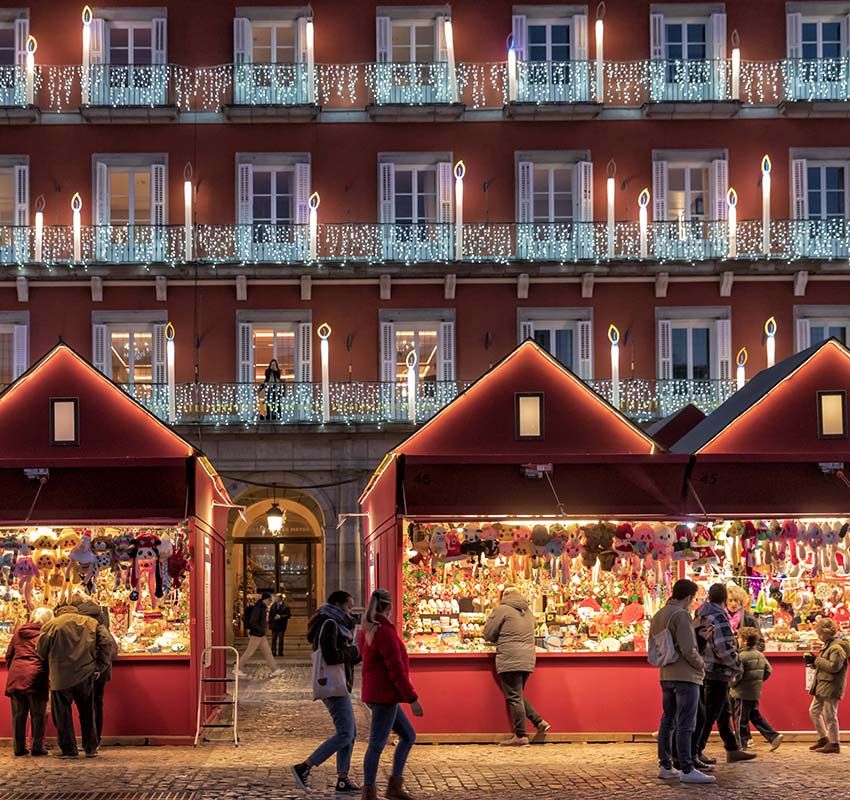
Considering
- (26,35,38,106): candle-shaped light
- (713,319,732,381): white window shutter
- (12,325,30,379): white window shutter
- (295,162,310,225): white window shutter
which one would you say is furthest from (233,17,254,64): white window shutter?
(713,319,732,381): white window shutter

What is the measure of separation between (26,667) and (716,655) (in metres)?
6.76

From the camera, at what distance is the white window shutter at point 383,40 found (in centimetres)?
3403

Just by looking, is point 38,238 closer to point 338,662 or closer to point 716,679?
point 338,662

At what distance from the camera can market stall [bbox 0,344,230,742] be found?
17.4 metres

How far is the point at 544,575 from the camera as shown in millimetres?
18359

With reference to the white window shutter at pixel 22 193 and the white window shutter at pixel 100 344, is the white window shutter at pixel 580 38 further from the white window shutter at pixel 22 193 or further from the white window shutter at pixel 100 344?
the white window shutter at pixel 22 193

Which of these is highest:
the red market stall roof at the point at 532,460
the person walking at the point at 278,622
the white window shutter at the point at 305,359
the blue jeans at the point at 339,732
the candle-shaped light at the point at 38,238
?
the candle-shaped light at the point at 38,238

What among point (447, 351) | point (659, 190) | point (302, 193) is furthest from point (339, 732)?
point (659, 190)

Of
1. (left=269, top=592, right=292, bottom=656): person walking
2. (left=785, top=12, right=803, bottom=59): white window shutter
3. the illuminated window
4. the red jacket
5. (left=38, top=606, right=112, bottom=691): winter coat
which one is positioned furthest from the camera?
(left=785, top=12, right=803, bottom=59): white window shutter

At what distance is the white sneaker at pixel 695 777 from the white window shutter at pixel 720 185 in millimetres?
20857

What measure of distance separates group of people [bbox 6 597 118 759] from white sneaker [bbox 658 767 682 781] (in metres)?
5.60

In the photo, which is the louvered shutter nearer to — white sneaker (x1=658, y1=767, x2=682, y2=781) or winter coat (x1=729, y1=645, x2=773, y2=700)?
winter coat (x1=729, y1=645, x2=773, y2=700)

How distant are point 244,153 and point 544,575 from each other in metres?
17.6

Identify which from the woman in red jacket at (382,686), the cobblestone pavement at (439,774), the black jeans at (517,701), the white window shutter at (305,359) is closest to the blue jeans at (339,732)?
the cobblestone pavement at (439,774)
